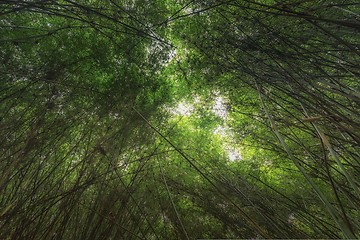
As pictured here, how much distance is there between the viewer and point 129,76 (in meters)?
4.24

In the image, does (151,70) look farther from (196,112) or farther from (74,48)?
(196,112)

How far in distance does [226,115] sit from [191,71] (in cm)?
168

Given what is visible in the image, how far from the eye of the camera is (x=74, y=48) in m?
4.07

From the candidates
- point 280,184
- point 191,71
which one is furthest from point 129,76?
point 280,184

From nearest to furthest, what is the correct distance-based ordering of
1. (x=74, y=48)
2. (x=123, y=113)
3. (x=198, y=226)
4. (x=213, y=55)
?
(x=123, y=113) < (x=213, y=55) < (x=74, y=48) < (x=198, y=226)

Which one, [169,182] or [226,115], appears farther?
[226,115]

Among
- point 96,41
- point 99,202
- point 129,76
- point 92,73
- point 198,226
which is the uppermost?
point 96,41

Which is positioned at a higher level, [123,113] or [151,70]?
[151,70]

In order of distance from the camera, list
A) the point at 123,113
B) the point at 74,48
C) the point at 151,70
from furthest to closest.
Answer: the point at 151,70 → the point at 74,48 → the point at 123,113

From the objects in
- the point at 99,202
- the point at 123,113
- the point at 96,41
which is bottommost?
the point at 99,202

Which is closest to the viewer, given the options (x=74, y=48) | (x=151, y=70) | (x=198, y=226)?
(x=74, y=48)

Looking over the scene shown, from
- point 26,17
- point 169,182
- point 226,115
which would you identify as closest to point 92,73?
point 26,17

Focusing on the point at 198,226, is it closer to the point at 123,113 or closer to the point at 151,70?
the point at 123,113

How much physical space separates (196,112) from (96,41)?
2959 mm
